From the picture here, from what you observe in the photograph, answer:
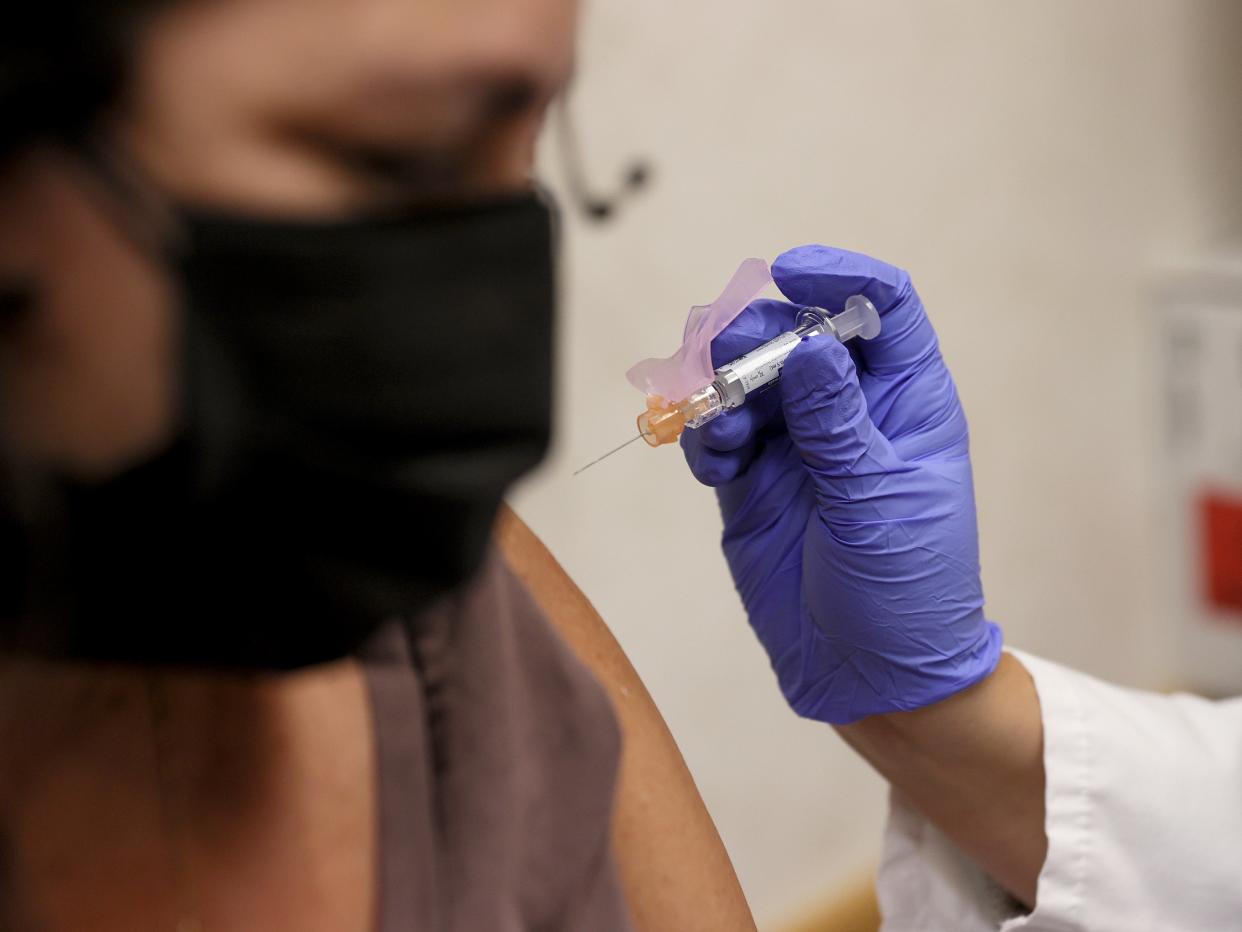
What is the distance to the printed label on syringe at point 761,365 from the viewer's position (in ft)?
3.34

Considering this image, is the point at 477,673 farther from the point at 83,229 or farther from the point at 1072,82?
the point at 1072,82

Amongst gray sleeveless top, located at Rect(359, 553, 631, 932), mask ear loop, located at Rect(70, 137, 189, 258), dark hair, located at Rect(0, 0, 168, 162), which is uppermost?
dark hair, located at Rect(0, 0, 168, 162)

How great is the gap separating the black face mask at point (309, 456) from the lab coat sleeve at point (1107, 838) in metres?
0.77

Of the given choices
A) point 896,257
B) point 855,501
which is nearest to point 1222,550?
point 896,257

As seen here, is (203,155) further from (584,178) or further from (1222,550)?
(1222,550)

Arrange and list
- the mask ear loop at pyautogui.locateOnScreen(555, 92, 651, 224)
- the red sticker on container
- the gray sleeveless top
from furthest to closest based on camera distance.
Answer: the red sticker on container
the mask ear loop at pyautogui.locateOnScreen(555, 92, 651, 224)
the gray sleeveless top

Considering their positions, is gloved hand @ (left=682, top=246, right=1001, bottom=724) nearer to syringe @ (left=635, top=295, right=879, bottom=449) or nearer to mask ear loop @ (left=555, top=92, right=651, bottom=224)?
syringe @ (left=635, top=295, right=879, bottom=449)

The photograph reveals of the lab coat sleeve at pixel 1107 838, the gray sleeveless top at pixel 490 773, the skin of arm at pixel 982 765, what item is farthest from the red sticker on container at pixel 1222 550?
the gray sleeveless top at pixel 490 773

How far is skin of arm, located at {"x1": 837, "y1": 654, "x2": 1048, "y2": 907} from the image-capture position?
3.75ft

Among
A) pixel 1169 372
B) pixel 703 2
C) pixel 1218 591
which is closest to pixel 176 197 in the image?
pixel 703 2

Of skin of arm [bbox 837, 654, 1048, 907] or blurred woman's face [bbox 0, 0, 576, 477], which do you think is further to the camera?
skin of arm [bbox 837, 654, 1048, 907]

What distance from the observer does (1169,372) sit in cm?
265

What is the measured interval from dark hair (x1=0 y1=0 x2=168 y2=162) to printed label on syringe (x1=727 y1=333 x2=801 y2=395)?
1.90 ft

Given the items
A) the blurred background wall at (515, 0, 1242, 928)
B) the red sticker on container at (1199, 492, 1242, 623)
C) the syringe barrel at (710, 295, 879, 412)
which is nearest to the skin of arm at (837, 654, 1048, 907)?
the syringe barrel at (710, 295, 879, 412)
